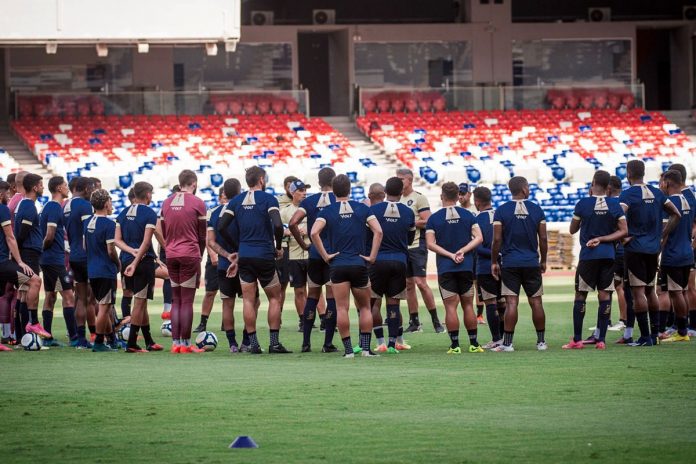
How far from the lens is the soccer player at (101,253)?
15000 millimetres

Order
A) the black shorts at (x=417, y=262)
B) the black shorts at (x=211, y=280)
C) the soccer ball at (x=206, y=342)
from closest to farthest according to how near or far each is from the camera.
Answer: the soccer ball at (x=206, y=342) < the black shorts at (x=417, y=262) < the black shorts at (x=211, y=280)

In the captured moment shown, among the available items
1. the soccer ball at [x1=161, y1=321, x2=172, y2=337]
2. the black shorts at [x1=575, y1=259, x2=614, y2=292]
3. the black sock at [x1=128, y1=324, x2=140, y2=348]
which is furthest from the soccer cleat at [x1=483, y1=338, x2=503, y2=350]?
the soccer ball at [x1=161, y1=321, x2=172, y2=337]

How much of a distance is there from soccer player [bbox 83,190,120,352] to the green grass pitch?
716 mm

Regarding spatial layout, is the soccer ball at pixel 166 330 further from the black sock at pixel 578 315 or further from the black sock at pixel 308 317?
the black sock at pixel 578 315

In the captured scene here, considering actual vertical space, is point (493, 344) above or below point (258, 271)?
below

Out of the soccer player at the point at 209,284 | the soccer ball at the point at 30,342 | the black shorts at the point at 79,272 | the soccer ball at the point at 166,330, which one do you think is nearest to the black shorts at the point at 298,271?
the soccer player at the point at 209,284

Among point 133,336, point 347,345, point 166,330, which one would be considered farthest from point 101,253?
point 347,345

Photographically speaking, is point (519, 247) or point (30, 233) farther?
point (30, 233)

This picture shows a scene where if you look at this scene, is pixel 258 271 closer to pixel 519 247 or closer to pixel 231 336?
pixel 231 336

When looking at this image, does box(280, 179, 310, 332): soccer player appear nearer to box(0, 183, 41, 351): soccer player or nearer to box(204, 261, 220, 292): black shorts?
box(204, 261, 220, 292): black shorts

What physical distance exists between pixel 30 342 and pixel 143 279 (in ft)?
6.01

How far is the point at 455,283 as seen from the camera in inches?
565

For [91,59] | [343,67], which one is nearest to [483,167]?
[343,67]

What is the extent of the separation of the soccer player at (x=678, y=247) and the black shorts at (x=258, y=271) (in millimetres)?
4718
